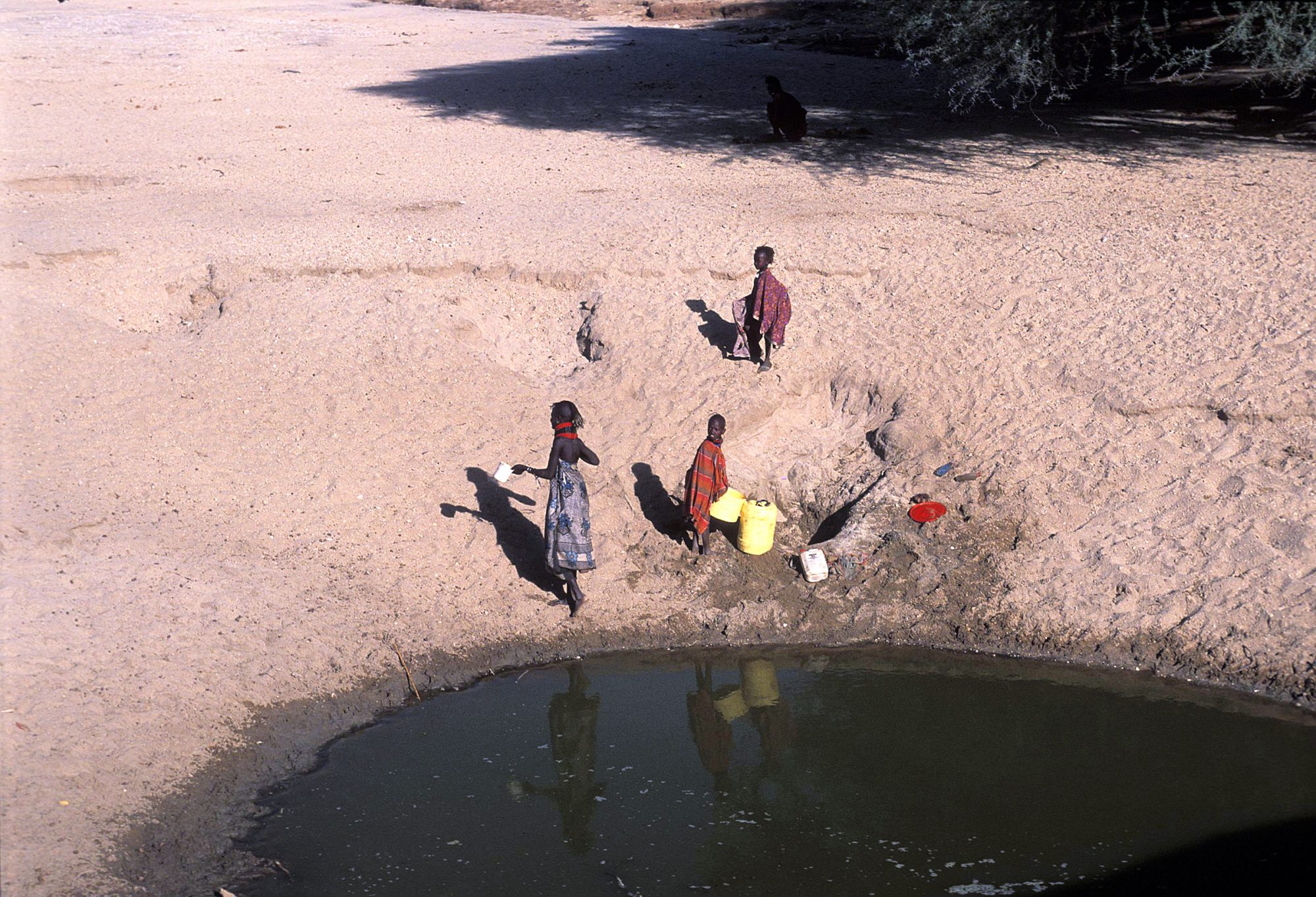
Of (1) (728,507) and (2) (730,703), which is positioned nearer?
(2) (730,703)

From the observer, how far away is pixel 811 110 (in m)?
15.0

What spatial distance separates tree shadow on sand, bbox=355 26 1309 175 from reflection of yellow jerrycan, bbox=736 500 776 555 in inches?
214

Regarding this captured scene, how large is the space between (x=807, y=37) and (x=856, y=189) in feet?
37.5

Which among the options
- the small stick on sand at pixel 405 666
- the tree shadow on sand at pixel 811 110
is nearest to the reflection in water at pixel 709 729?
the small stick on sand at pixel 405 666

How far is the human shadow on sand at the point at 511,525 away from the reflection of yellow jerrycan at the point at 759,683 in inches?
54.0

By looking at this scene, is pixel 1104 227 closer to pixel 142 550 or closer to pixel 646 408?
pixel 646 408

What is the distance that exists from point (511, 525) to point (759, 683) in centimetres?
217

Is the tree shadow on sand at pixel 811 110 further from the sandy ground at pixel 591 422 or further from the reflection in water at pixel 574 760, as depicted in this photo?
the reflection in water at pixel 574 760

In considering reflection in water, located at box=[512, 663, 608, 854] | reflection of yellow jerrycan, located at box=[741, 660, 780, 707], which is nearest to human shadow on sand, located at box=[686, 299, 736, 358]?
reflection of yellow jerrycan, located at box=[741, 660, 780, 707]

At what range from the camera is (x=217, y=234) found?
35.1 ft

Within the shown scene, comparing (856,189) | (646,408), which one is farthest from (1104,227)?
(646,408)

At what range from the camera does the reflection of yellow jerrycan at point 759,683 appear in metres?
7.18

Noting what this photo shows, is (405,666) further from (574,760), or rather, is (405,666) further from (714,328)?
(714,328)

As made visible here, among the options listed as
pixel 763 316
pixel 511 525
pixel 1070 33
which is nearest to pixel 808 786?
pixel 511 525
